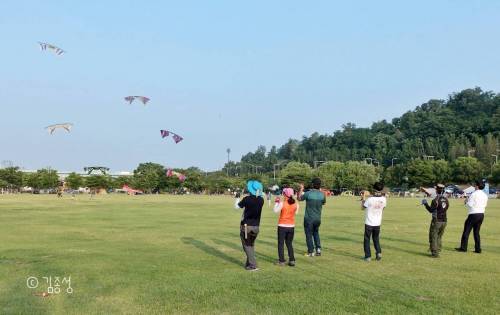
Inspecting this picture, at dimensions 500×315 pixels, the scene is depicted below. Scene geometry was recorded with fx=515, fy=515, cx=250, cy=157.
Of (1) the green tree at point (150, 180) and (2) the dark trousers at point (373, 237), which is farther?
→ (1) the green tree at point (150, 180)

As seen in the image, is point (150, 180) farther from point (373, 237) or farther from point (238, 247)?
point (373, 237)

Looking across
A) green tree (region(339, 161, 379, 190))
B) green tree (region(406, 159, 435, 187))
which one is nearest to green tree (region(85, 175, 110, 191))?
green tree (region(339, 161, 379, 190))

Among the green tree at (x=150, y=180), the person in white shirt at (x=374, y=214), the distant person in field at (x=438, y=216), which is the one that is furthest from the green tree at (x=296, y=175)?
the person in white shirt at (x=374, y=214)

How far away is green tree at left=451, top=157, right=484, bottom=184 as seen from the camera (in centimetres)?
12375

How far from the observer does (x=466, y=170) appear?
124m

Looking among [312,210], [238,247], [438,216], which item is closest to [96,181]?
[238,247]

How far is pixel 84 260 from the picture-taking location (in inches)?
524

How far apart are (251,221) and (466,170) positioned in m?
123

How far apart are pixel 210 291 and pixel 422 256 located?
723cm

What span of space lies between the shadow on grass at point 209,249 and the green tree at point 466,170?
118456 millimetres

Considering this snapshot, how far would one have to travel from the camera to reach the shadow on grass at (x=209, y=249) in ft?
44.6

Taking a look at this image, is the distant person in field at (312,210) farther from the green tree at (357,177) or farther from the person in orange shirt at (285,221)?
the green tree at (357,177)

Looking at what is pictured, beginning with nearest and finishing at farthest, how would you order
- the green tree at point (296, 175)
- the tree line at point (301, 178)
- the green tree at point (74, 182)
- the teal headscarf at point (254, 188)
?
the teal headscarf at point (254, 188)
the tree line at point (301, 178)
the green tree at point (74, 182)
the green tree at point (296, 175)

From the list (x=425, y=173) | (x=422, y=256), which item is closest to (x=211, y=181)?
(x=425, y=173)
